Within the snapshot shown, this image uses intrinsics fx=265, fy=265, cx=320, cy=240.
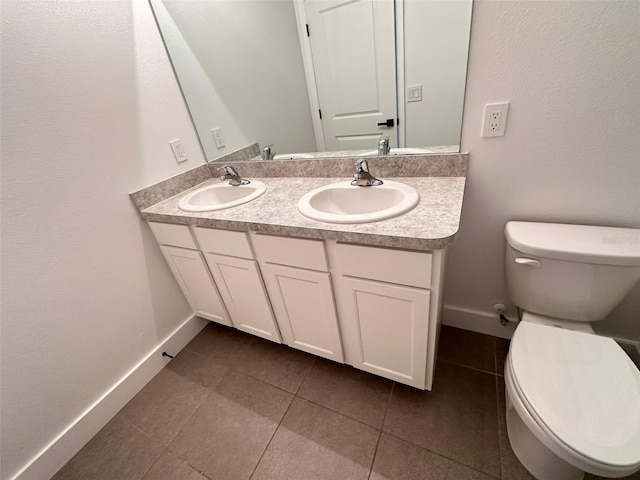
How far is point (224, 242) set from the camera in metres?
1.12

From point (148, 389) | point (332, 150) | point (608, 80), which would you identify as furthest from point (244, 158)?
point (608, 80)

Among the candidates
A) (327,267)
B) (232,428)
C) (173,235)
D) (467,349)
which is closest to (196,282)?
(173,235)

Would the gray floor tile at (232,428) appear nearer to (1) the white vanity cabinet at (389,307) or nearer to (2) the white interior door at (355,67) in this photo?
(1) the white vanity cabinet at (389,307)

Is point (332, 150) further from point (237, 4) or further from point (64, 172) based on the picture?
point (64, 172)

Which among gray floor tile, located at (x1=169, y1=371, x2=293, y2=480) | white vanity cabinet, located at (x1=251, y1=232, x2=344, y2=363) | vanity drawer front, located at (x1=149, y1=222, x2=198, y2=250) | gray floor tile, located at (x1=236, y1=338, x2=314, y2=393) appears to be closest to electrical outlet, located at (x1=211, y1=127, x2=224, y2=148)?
vanity drawer front, located at (x1=149, y1=222, x2=198, y2=250)

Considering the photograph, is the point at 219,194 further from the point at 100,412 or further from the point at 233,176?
the point at 100,412

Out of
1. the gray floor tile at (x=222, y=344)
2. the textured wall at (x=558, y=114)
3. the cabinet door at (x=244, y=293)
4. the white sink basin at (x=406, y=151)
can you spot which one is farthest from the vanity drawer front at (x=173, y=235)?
the textured wall at (x=558, y=114)

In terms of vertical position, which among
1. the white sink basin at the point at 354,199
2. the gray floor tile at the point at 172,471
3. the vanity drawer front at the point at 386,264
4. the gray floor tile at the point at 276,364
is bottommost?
the gray floor tile at the point at 172,471

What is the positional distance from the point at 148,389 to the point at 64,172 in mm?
1123

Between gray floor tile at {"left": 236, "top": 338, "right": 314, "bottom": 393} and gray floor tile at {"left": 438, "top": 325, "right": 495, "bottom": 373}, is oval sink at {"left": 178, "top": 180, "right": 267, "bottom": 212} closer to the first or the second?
gray floor tile at {"left": 236, "top": 338, "right": 314, "bottom": 393}

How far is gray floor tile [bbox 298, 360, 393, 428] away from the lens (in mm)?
1135

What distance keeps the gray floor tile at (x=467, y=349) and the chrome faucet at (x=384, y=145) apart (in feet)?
3.27

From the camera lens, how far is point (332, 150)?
1299 mm

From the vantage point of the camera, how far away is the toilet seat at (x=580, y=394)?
62cm
